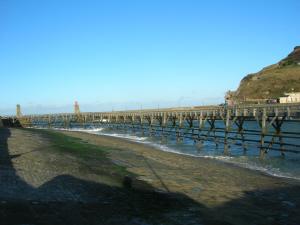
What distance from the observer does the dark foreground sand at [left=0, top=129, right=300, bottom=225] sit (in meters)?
8.63

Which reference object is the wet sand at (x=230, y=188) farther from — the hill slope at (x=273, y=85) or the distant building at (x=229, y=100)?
the hill slope at (x=273, y=85)

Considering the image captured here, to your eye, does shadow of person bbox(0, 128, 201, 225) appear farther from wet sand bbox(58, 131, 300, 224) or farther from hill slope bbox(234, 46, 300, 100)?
hill slope bbox(234, 46, 300, 100)

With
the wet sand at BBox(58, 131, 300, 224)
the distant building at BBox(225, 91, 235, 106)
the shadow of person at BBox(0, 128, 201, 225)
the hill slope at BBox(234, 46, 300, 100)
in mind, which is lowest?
the wet sand at BBox(58, 131, 300, 224)

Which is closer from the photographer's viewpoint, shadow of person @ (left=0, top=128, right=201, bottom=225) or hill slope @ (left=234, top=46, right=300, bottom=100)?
shadow of person @ (left=0, top=128, right=201, bottom=225)

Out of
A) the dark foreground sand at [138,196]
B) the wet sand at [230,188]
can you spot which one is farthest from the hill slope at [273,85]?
the dark foreground sand at [138,196]

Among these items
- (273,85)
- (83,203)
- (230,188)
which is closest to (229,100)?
(273,85)

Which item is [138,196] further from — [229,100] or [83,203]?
[229,100]

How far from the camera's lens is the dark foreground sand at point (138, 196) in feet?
28.3

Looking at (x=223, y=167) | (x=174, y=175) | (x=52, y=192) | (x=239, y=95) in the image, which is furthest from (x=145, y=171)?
(x=239, y=95)

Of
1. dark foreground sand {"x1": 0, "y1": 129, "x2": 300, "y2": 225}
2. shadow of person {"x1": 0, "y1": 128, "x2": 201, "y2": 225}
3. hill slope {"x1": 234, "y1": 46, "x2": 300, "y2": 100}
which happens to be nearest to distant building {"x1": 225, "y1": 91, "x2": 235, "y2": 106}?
hill slope {"x1": 234, "y1": 46, "x2": 300, "y2": 100}

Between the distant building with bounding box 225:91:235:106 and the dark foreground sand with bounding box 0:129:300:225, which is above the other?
the distant building with bounding box 225:91:235:106

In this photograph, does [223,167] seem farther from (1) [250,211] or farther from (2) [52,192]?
(2) [52,192]

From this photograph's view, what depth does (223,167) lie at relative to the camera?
18734 millimetres

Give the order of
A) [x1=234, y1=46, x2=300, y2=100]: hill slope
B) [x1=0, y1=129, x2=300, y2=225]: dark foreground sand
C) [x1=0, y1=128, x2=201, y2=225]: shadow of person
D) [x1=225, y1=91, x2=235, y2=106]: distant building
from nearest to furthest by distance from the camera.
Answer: [x1=0, y1=128, x2=201, y2=225]: shadow of person → [x1=0, y1=129, x2=300, y2=225]: dark foreground sand → [x1=225, y1=91, x2=235, y2=106]: distant building → [x1=234, y1=46, x2=300, y2=100]: hill slope
